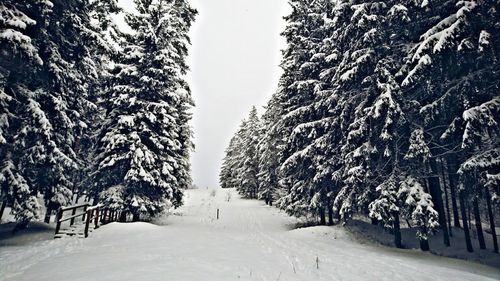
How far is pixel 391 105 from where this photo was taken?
11.9 m

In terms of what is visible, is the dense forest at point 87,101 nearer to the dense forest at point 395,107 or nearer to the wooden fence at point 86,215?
the wooden fence at point 86,215

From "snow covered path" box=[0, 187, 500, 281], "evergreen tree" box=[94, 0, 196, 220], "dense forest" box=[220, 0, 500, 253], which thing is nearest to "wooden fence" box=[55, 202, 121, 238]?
"snow covered path" box=[0, 187, 500, 281]

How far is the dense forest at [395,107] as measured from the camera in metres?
10.2

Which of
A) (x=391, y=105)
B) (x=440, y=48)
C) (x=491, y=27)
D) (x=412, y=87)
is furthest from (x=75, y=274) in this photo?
(x=491, y=27)

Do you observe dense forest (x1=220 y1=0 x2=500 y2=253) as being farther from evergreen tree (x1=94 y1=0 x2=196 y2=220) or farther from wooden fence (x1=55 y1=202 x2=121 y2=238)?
wooden fence (x1=55 y1=202 x2=121 y2=238)

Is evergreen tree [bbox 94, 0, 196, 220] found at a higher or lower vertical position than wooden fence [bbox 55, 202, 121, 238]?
higher

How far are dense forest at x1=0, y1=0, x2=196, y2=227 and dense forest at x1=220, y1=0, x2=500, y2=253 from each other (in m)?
8.35

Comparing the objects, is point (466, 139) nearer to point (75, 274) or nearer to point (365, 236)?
point (365, 236)

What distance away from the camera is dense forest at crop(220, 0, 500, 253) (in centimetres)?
1023

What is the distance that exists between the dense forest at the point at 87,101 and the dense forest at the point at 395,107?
835 centimetres

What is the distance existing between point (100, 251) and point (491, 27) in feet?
54.4

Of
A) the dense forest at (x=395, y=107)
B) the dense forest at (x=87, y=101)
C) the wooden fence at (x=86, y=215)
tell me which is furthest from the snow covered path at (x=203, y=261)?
the dense forest at (x=87, y=101)

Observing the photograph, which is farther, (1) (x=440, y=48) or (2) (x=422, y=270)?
(1) (x=440, y=48)

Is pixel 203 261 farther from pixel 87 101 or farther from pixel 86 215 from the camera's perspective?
pixel 87 101
